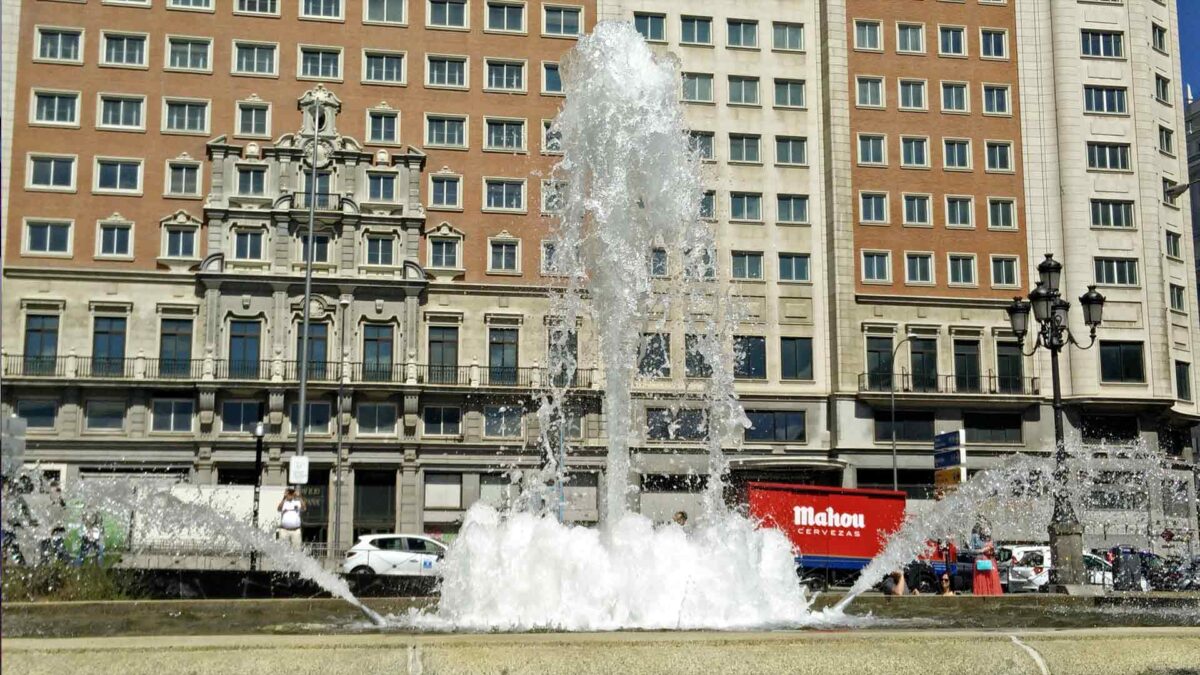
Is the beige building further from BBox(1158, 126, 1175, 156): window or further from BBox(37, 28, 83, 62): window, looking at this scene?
BBox(1158, 126, 1175, 156): window

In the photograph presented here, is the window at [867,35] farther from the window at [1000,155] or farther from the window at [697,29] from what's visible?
the window at [1000,155]

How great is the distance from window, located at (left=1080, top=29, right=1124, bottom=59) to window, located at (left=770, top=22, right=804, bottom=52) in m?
13.5

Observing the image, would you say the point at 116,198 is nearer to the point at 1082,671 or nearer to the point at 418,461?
the point at 418,461

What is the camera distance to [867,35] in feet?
188

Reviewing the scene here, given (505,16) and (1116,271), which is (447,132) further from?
(1116,271)

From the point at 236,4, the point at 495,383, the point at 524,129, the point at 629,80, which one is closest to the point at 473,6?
the point at 524,129

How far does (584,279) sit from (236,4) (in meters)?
41.5

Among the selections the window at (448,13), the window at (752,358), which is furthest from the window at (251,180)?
the window at (752,358)

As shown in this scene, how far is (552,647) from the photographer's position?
5.70 m

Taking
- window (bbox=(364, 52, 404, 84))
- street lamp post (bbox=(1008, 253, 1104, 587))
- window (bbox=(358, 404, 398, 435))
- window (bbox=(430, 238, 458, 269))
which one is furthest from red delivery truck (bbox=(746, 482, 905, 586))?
window (bbox=(364, 52, 404, 84))

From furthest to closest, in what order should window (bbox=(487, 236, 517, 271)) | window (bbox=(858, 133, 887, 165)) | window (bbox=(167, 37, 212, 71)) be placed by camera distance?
window (bbox=(858, 133, 887, 165)) → window (bbox=(487, 236, 517, 271)) → window (bbox=(167, 37, 212, 71))

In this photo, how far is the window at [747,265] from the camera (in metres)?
54.9

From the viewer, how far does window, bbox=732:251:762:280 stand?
54.9 m

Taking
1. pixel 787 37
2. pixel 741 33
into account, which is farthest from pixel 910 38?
pixel 741 33
